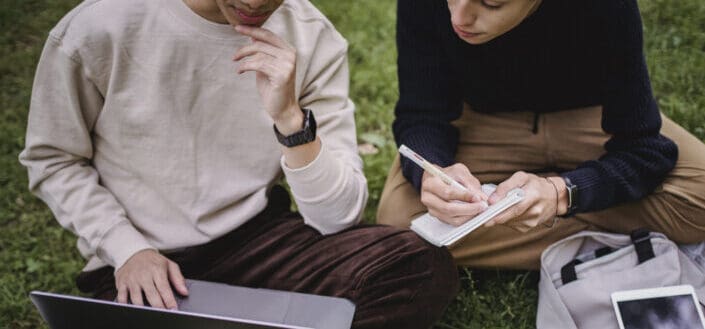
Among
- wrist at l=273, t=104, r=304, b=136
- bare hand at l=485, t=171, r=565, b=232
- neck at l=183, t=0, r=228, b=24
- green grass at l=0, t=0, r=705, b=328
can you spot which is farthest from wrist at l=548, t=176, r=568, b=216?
neck at l=183, t=0, r=228, b=24

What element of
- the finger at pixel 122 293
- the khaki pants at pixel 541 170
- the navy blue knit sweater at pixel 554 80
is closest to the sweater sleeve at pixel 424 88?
the navy blue knit sweater at pixel 554 80

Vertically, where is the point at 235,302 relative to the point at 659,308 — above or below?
above

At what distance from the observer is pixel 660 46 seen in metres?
3.75

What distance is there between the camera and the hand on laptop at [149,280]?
2.03 metres

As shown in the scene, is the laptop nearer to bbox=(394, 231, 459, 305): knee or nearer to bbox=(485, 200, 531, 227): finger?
bbox=(394, 231, 459, 305): knee

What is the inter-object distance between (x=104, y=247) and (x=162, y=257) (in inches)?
7.0

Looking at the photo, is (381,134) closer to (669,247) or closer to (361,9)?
(361,9)

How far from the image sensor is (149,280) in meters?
2.06

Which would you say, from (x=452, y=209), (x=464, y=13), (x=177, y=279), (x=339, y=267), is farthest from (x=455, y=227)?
(x=177, y=279)

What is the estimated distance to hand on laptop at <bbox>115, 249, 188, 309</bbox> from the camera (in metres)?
2.03

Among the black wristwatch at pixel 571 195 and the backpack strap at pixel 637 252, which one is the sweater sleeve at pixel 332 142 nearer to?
the black wristwatch at pixel 571 195

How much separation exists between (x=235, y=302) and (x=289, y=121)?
1.82 feet

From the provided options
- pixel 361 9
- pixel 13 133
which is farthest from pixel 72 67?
pixel 361 9

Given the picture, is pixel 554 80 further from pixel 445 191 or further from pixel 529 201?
pixel 445 191
